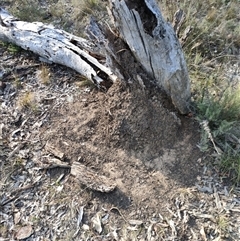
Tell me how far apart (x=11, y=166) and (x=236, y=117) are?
191cm

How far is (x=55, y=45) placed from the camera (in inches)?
136

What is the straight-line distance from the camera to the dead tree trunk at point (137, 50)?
7.57 ft

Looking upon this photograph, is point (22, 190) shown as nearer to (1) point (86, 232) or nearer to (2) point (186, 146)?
(1) point (86, 232)

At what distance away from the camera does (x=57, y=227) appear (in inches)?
101

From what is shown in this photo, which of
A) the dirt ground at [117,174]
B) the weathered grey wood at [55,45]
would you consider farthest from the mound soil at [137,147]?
the weathered grey wood at [55,45]

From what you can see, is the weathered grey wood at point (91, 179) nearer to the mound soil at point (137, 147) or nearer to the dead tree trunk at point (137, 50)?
the mound soil at point (137, 147)

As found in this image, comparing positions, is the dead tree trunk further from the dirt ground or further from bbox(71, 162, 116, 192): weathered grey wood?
bbox(71, 162, 116, 192): weathered grey wood

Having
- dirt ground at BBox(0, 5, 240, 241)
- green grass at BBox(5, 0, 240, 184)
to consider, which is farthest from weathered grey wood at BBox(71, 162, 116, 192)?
green grass at BBox(5, 0, 240, 184)

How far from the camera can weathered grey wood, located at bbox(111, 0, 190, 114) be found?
2289 mm

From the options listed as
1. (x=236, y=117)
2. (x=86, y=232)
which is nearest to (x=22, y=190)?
(x=86, y=232)

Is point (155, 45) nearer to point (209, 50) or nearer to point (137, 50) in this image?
point (137, 50)

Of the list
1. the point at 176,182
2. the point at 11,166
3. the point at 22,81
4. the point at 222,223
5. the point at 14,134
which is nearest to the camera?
the point at 222,223

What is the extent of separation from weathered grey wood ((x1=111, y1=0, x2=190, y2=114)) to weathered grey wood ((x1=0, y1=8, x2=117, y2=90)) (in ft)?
1.70

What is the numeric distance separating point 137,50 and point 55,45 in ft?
4.06
